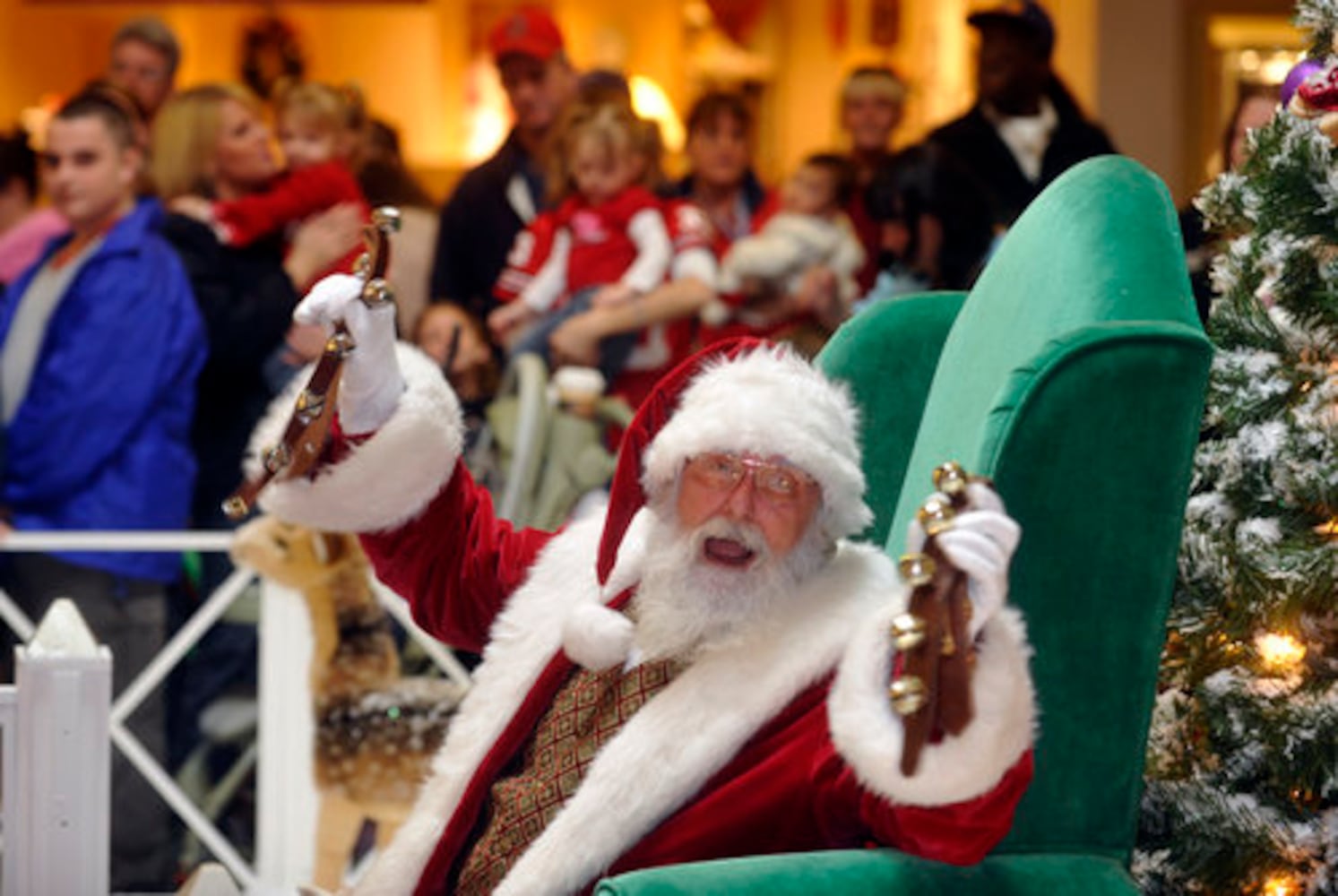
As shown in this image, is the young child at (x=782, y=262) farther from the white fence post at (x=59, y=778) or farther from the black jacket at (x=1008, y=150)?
the white fence post at (x=59, y=778)

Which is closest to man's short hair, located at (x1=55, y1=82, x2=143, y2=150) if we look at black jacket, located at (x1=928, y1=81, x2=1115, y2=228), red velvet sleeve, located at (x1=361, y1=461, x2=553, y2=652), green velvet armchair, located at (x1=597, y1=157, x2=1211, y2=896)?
Result: black jacket, located at (x1=928, y1=81, x2=1115, y2=228)

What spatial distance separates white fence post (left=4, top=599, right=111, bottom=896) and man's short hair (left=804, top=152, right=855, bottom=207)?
3.54 meters

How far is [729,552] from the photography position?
3.07 meters

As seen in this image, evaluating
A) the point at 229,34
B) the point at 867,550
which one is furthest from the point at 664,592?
the point at 229,34

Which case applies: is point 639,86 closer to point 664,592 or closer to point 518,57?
point 518,57

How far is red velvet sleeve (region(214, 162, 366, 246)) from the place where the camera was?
5590mm

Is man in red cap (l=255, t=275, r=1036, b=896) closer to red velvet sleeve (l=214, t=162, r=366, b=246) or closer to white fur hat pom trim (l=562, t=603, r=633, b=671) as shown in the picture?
white fur hat pom trim (l=562, t=603, r=633, b=671)

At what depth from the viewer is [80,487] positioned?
202 inches

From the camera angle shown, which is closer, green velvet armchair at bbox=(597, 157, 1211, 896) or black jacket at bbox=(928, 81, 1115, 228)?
green velvet armchair at bbox=(597, 157, 1211, 896)

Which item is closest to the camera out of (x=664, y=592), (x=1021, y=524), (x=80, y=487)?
(x=1021, y=524)

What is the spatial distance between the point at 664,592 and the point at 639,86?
8086mm

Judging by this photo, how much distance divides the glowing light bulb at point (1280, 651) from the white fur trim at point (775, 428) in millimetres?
616

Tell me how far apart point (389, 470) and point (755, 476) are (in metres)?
0.56

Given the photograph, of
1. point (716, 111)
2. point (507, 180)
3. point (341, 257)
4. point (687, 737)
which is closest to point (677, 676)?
point (687, 737)
